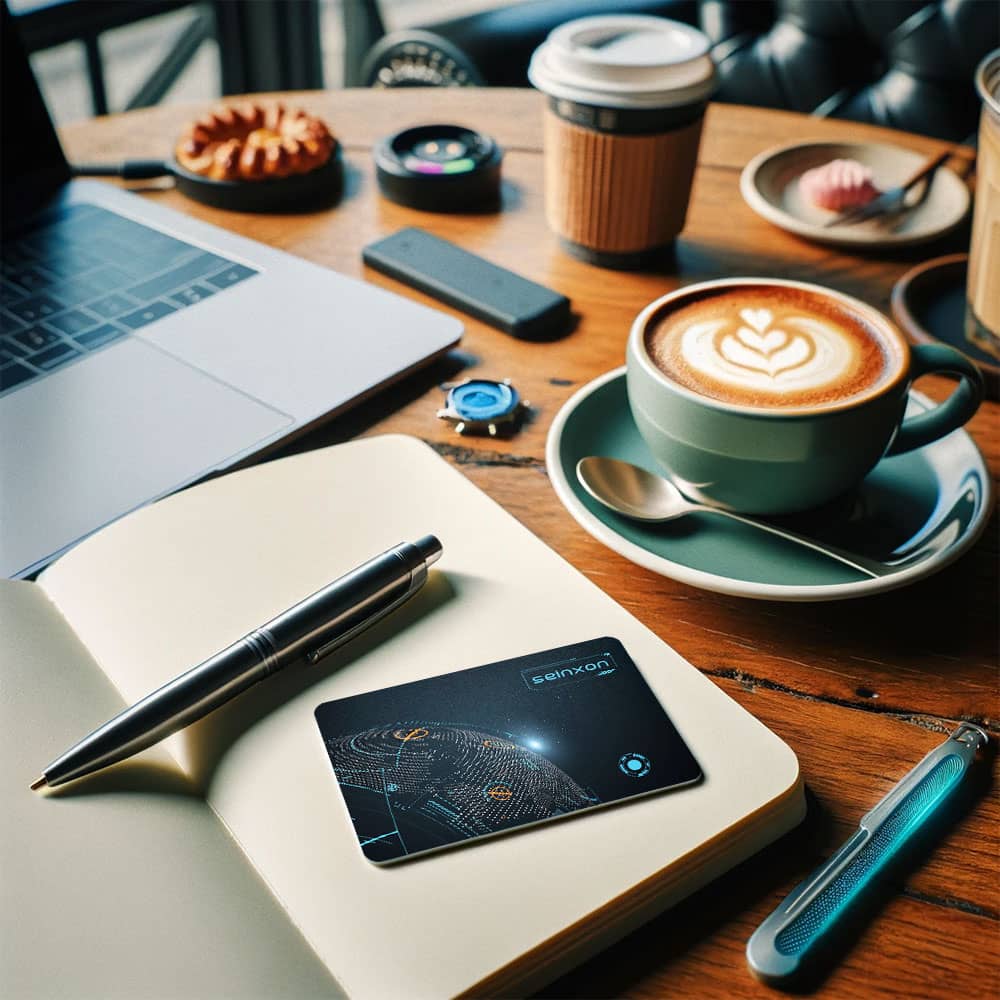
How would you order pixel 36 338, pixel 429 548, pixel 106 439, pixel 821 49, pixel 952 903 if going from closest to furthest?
pixel 952 903 < pixel 429 548 < pixel 106 439 < pixel 36 338 < pixel 821 49

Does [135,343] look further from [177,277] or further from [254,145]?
[254,145]

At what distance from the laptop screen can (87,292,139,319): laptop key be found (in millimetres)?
162

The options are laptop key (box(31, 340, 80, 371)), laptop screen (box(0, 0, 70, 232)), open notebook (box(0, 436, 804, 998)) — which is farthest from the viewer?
laptop screen (box(0, 0, 70, 232))

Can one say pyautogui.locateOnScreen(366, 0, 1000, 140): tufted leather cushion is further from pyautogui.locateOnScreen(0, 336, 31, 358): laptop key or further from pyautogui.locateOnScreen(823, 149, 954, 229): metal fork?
pyautogui.locateOnScreen(0, 336, 31, 358): laptop key

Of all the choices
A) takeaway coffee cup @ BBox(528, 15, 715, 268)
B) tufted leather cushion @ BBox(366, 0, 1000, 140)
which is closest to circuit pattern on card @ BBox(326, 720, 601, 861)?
takeaway coffee cup @ BBox(528, 15, 715, 268)

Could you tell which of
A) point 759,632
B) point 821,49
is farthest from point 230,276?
point 821,49

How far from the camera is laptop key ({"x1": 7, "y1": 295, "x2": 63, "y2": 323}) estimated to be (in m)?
0.72

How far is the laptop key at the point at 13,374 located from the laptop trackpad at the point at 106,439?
15 millimetres

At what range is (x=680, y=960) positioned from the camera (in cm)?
36

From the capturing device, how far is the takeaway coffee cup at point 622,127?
72 cm

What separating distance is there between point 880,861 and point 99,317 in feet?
1.98

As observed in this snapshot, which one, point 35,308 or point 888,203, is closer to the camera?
point 35,308

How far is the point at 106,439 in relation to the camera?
0.60 metres

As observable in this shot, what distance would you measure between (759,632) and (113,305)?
51 centimetres
